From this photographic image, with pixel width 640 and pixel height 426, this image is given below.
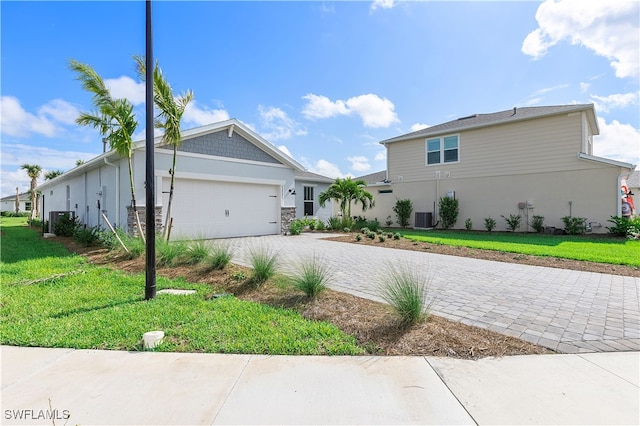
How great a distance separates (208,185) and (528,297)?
1091 cm

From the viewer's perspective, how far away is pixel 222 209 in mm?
12273

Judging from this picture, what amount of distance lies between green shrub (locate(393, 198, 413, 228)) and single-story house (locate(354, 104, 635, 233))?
328 millimetres

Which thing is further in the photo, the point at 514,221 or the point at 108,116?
the point at 514,221

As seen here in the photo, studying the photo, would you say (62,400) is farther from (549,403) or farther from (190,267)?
(190,267)

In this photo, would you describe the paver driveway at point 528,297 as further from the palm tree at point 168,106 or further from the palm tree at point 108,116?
the palm tree at point 108,116

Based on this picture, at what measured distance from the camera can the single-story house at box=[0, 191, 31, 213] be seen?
49.8 metres

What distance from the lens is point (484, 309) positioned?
4234mm

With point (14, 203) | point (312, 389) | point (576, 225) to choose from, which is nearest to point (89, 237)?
point (312, 389)

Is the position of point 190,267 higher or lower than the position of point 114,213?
lower

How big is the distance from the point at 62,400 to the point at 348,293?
367 cm

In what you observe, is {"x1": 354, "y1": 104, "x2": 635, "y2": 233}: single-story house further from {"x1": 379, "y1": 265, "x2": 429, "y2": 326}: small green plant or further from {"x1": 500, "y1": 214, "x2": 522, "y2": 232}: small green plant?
{"x1": 379, "y1": 265, "x2": 429, "y2": 326}: small green plant

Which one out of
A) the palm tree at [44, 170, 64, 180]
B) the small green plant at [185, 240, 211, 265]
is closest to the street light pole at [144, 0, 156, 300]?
the small green plant at [185, 240, 211, 265]

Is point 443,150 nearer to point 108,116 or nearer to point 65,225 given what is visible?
point 108,116

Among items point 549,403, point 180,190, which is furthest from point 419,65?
point 549,403
